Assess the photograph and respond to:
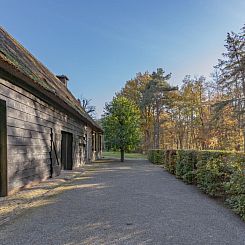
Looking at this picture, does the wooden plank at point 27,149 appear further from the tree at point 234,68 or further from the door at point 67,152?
the tree at point 234,68

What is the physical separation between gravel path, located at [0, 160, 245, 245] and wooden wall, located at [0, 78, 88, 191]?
134 cm

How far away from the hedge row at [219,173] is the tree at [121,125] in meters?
12.1

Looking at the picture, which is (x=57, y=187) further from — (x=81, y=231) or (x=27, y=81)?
(x=81, y=231)

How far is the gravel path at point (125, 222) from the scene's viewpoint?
3.69 meters

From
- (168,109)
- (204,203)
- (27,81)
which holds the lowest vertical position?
(204,203)

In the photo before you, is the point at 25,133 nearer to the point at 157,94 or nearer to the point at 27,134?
the point at 27,134

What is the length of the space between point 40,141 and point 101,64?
43.6 feet

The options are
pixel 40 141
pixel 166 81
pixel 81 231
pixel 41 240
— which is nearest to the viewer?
pixel 41 240

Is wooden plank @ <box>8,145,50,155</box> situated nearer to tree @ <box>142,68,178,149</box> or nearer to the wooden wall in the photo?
the wooden wall

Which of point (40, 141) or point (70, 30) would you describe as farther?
point (70, 30)

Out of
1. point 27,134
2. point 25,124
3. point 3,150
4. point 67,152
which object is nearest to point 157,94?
point 67,152

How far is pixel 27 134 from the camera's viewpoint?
7539 millimetres

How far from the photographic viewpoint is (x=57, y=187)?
8.06m

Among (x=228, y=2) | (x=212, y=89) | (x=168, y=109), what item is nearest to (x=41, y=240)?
(x=228, y=2)
